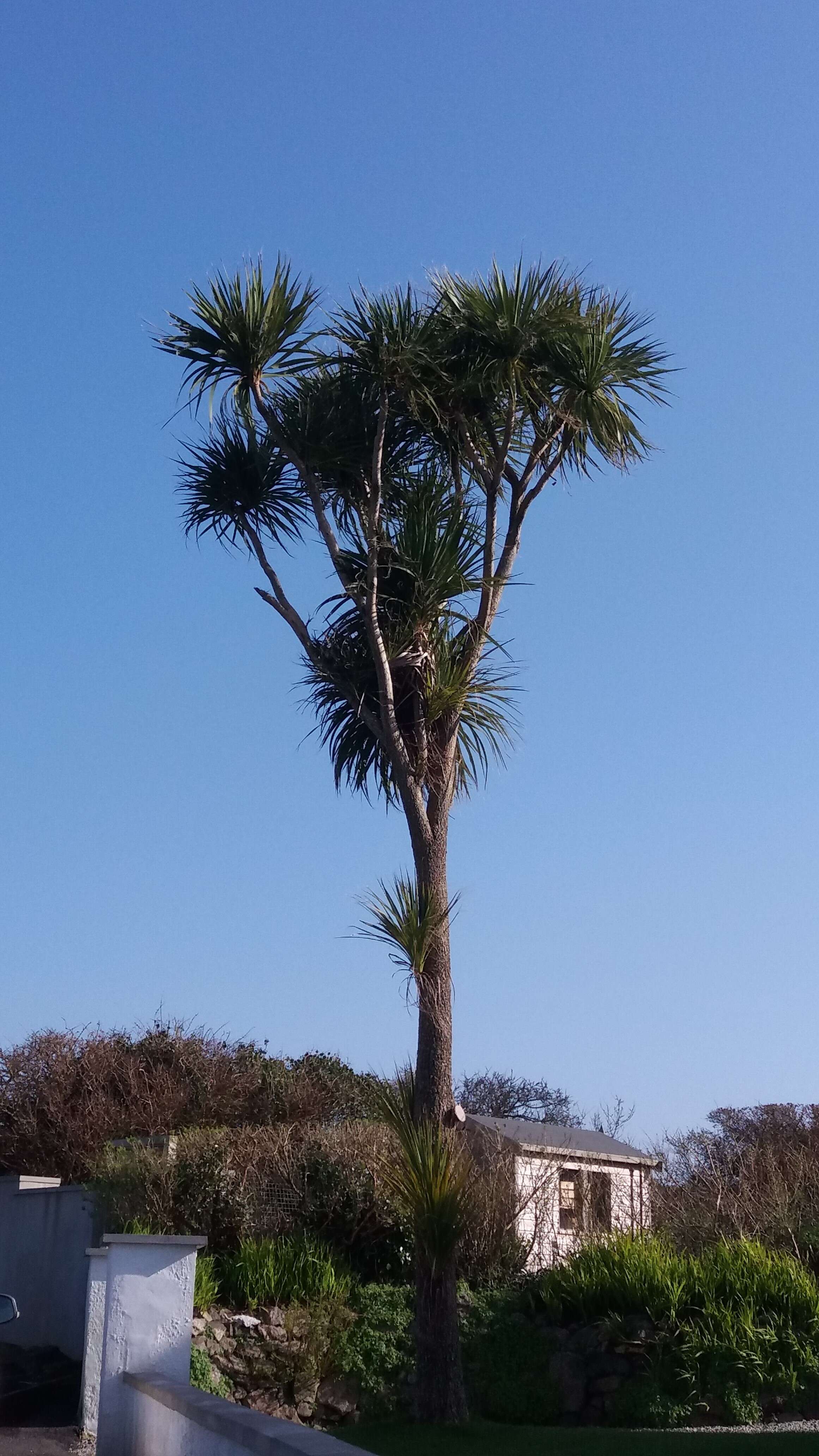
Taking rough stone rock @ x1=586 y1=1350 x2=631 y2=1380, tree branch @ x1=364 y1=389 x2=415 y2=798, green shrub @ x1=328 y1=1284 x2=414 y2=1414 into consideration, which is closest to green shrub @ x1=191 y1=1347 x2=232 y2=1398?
green shrub @ x1=328 y1=1284 x2=414 y2=1414

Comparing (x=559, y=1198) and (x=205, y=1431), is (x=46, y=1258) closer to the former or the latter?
(x=559, y=1198)

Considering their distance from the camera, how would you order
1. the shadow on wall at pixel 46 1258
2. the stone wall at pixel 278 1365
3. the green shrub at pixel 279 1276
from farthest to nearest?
the shadow on wall at pixel 46 1258
the green shrub at pixel 279 1276
the stone wall at pixel 278 1365

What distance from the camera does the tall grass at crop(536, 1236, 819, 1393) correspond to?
31.3ft

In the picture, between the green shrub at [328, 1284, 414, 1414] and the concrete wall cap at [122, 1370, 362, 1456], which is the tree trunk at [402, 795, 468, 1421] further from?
the concrete wall cap at [122, 1370, 362, 1456]

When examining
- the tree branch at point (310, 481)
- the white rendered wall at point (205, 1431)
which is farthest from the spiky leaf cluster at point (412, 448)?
the white rendered wall at point (205, 1431)

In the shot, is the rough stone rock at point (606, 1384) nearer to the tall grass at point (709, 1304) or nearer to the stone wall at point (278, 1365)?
the tall grass at point (709, 1304)

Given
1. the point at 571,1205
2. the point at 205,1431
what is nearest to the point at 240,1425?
the point at 205,1431

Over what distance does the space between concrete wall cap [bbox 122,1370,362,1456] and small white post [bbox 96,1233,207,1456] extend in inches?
4.6

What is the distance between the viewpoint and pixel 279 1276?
1026cm

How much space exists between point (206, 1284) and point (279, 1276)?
670 millimetres

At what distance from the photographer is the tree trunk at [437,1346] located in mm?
8703

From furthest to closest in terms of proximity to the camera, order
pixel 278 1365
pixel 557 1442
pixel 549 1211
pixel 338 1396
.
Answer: pixel 549 1211 < pixel 338 1396 < pixel 278 1365 < pixel 557 1442

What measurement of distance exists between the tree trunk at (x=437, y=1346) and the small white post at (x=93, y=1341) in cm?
213

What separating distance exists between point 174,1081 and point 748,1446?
9.35m
